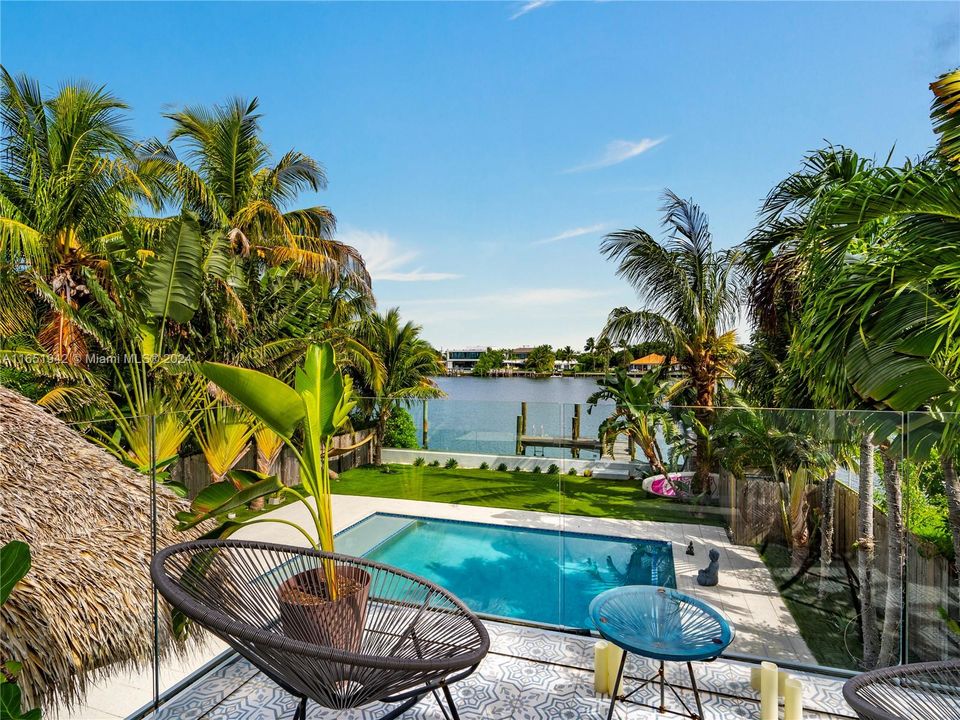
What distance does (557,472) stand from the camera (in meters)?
3.46

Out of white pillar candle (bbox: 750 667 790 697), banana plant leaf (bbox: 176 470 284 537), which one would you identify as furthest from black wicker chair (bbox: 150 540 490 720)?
white pillar candle (bbox: 750 667 790 697)

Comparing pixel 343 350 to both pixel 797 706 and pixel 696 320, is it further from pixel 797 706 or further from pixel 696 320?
pixel 797 706

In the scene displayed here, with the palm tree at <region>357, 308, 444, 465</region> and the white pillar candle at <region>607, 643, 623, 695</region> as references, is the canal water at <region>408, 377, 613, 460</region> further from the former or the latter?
the palm tree at <region>357, 308, 444, 465</region>

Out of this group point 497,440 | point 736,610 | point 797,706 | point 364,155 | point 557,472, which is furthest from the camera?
point 364,155

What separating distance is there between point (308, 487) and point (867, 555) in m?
2.88

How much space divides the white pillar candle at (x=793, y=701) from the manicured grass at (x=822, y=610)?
0.73m

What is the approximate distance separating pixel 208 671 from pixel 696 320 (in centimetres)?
676

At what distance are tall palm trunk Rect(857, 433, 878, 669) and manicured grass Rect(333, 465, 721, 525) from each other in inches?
27.3

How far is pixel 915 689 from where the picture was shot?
1.56 meters

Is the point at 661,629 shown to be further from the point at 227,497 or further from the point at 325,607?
the point at 227,497

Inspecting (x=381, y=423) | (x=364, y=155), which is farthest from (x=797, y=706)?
(x=364, y=155)

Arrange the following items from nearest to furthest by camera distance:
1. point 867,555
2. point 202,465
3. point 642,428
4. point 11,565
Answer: point 11,565
point 867,555
point 642,428
point 202,465

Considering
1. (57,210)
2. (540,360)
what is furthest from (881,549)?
(540,360)

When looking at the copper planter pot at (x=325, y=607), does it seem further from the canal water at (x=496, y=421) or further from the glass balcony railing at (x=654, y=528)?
the canal water at (x=496, y=421)
